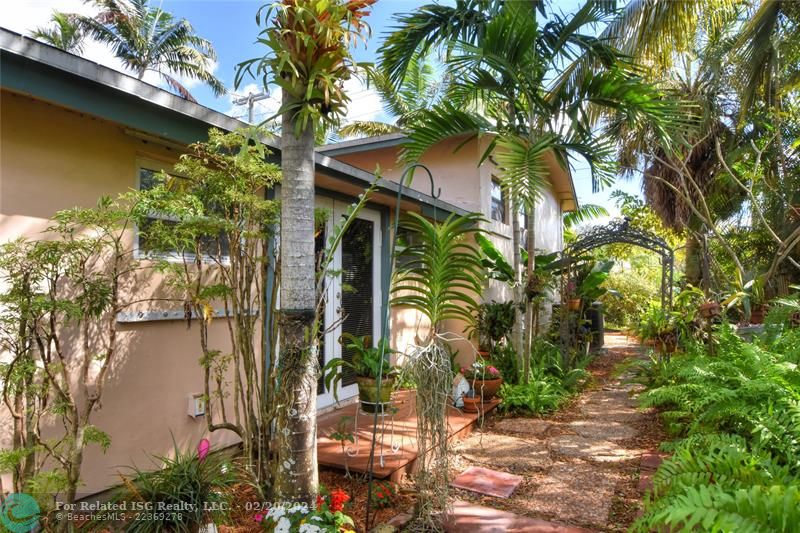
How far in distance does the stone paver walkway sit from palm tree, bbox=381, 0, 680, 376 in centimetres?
123

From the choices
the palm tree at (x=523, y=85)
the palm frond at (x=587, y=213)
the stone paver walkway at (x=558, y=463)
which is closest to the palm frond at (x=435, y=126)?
the palm tree at (x=523, y=85)

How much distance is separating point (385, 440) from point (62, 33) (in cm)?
2479

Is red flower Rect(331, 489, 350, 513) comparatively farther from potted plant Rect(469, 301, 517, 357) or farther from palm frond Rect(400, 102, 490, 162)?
potted plant Rect(469, 301, 517, 357)

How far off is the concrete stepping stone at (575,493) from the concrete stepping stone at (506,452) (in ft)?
0.67

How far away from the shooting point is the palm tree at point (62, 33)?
64.3ft

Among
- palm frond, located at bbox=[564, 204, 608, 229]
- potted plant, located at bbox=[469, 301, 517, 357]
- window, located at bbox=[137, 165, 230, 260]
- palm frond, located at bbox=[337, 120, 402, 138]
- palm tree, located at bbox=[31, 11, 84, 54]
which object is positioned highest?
palm tree, located at bbox=[31, 11, 84, 54]

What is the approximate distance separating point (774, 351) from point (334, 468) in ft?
14.7

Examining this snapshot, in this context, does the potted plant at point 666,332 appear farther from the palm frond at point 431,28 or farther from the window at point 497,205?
the palm frond at point 431,28

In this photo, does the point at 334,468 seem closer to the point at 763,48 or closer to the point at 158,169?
the point at 158,169

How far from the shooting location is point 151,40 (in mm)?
21188

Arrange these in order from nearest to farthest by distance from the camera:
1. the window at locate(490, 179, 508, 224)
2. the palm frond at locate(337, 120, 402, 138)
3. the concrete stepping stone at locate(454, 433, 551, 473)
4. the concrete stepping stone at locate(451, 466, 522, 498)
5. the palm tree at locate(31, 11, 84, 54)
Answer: the concrete stepping stone at locate(451, 466, 522, 498)
the concrete stepping stone at locate(454, 433, 551, 473)
the window at locate(490, 179, 508, 224)
the palm frond at locate(337, 120, 402, 138)
the palm tree at locate(31, 11, 84, 54)

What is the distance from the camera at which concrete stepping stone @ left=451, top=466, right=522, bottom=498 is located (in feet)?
12.5

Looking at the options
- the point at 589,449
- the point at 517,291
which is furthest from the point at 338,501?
the point at 517,291

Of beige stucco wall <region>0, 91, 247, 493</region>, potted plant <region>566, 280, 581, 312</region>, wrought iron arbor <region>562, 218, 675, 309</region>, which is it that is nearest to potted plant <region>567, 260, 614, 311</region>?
potted plant <region>566, 280, 581, 312</region>
